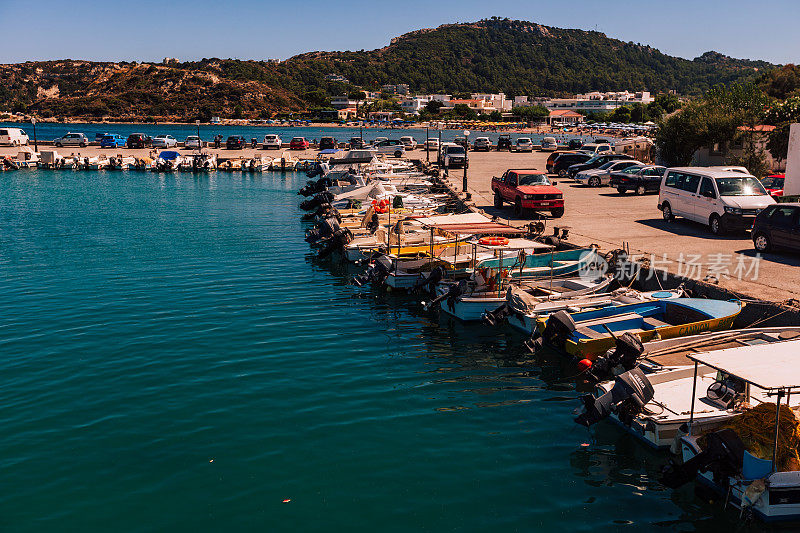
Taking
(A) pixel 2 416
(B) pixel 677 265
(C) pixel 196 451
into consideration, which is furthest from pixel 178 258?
(B) pixel 677 265

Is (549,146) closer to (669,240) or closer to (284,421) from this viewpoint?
(669,240)

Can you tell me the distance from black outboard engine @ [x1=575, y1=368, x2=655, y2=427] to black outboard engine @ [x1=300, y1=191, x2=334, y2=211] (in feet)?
96.4

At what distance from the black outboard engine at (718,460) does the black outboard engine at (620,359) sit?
10.7 ft

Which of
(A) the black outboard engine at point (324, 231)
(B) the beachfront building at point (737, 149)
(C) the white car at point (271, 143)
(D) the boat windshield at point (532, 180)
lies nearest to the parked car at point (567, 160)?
(B) the beachfront building at point (737, 149)

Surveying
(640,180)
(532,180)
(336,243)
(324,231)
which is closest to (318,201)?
(324,231)

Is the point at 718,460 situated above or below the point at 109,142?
below

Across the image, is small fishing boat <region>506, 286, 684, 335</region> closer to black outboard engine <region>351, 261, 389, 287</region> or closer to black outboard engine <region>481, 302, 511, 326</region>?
black outboard engine <region>481, 302, 511, 326</region>

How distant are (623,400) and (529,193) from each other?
1914cm

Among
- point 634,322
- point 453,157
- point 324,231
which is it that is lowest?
point 634,322

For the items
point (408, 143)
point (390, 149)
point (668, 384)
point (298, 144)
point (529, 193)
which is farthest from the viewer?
point (408, 143)

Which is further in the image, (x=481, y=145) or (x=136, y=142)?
(x=136, y=142)

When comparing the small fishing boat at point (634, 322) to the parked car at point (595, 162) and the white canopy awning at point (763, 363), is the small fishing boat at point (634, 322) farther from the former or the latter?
the parked car at point (595, 162)

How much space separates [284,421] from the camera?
42.1 feet

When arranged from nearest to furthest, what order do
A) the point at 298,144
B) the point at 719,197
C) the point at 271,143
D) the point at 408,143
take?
the point at 719,197 < the point at 298,144 < the point at 271,143 < the point at 408,143
